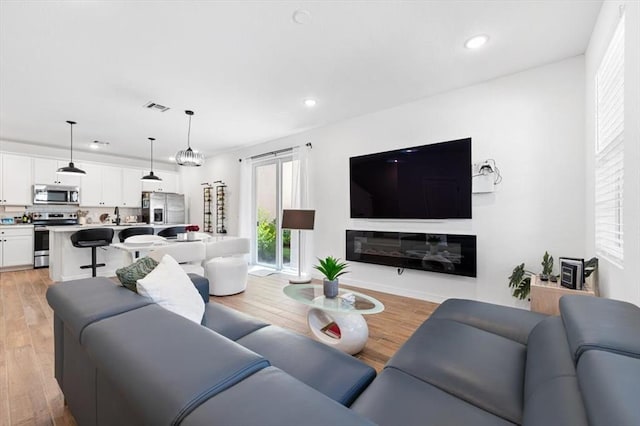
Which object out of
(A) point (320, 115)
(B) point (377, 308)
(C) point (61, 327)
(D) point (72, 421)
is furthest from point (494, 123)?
(D) point (72, 421)

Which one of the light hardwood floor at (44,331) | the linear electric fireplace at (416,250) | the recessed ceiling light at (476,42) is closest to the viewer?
the light hardwood floor at (44,331)

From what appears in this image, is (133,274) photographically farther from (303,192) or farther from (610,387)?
(303,192)

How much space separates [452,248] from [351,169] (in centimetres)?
186

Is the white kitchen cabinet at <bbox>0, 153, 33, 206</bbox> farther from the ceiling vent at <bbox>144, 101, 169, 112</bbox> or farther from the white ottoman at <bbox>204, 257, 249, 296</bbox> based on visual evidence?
the white ottoman at <bbox>204, 257, 249, 296</bbox>

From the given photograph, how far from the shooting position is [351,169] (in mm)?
4391

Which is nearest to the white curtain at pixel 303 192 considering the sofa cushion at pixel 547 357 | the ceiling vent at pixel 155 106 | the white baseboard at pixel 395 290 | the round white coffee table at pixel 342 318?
the white baseboard at pixel 395 290

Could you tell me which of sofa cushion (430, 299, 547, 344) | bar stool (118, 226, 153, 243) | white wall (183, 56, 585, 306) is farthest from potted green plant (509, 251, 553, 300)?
bar stool (118, 226, 153, 243)

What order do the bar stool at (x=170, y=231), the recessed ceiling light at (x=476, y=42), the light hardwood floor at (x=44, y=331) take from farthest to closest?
the bar stool at (x=170, y=231)
the recessed ceiling light at (x=476, y=42)
the light hardwood floor at (x=44, y=331)

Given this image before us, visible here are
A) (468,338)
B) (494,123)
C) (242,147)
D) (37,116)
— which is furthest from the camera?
(242,147)

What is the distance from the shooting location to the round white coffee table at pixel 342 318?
209 cm

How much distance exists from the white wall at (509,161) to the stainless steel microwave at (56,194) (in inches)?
257

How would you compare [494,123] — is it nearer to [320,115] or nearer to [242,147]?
[320,115]

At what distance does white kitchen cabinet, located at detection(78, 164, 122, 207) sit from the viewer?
20.9 ft

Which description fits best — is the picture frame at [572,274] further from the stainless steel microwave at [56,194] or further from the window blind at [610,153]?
the stainless steel microwave at [56,194]
